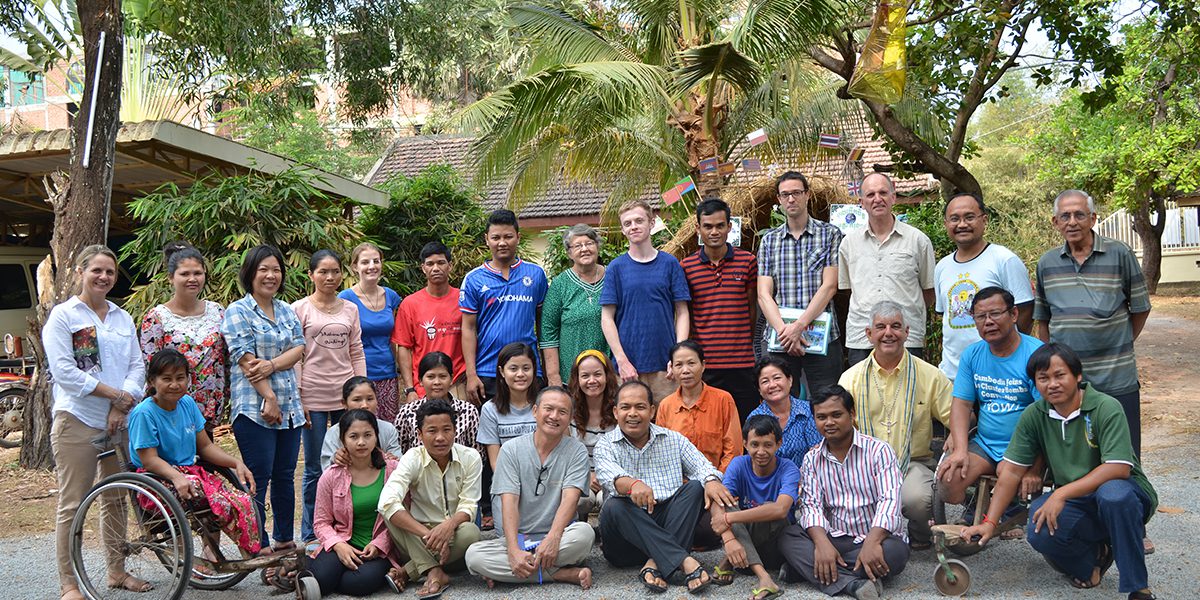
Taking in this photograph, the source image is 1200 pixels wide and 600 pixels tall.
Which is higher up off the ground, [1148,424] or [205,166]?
[205,166]

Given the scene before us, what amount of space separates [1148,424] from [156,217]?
9.83 meters

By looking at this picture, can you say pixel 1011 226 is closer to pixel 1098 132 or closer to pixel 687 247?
pixel 1098 132

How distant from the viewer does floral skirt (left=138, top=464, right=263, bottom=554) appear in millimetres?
4945

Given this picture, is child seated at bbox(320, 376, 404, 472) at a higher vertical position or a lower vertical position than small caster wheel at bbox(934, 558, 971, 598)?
higher

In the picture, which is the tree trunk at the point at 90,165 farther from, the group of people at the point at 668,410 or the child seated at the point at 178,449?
the child seated at the point at 178,449

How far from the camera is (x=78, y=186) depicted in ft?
27.6

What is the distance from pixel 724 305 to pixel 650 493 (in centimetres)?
161

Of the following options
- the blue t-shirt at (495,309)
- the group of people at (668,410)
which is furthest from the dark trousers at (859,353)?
the blue t-shirt at (495,309)

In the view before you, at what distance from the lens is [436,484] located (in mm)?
5312

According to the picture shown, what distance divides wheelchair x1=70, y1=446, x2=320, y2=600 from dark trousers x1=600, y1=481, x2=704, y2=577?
152cm

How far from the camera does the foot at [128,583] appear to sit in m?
5.14

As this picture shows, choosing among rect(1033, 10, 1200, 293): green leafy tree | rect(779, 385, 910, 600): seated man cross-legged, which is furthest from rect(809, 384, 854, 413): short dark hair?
rect(1033, 10, 1200, 293): green leafy tree

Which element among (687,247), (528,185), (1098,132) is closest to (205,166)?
(528,185)

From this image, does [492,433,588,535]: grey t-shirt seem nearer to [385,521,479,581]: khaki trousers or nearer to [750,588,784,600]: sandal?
[385,521,479,581]: khaki trousers
